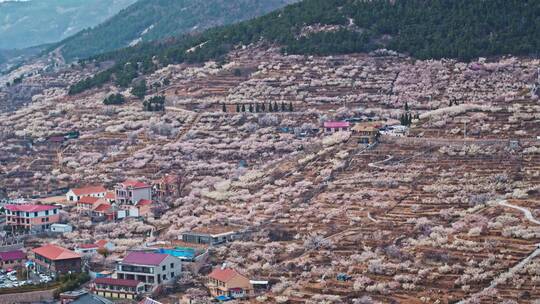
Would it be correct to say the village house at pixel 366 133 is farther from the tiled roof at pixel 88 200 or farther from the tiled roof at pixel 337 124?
the tiled roof at pixel 88 200

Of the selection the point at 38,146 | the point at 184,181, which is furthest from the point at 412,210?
the point at 38,146

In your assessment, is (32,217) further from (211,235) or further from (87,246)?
(211,235)

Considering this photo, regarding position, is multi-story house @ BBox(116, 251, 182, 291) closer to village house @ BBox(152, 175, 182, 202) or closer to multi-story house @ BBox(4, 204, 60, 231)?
multi-story house @ BBox(4, 204, 60, 231)

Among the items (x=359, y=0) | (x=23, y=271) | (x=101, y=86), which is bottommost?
(x=23, y=271)

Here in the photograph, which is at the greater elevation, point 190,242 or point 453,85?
point 453,85

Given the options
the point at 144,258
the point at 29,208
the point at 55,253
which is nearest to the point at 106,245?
the point at 55,253

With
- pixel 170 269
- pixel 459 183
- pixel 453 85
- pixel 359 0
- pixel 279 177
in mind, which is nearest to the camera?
pixel 170 269

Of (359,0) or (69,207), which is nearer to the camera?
(69,207)

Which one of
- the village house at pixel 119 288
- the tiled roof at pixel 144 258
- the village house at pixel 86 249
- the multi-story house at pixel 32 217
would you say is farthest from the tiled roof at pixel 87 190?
the village house at pixel 119 288

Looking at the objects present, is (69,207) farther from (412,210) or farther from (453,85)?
(453,85)
